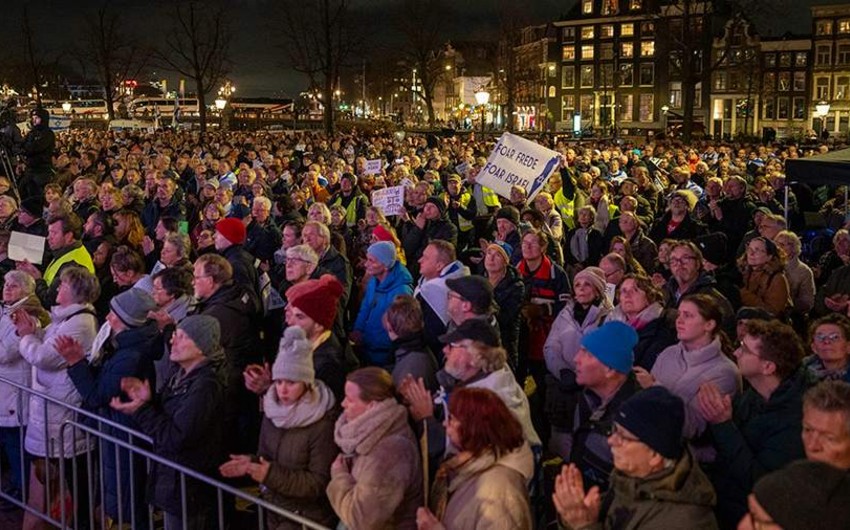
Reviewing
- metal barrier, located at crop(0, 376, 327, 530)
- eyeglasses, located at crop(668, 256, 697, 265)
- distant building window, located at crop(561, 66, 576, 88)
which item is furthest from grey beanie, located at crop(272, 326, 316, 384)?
distant building window, located at crop(561, 66, 576, 88)

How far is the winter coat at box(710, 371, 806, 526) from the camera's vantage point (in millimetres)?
4023

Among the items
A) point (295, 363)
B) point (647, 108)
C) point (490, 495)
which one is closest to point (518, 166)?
point (295, 363)

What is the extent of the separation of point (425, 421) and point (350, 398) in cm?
47

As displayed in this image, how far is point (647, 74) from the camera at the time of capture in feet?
276

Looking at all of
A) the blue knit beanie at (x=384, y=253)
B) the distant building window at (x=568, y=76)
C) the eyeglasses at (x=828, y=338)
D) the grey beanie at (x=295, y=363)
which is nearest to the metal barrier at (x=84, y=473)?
the grey beanie at (x=295, y=363)

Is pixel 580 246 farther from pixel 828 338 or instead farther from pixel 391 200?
pixel 828 338

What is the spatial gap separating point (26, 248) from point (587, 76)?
83538mm

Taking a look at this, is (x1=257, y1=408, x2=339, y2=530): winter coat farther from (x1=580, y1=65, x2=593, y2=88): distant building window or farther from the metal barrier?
(x1=580, y1=65, x2=593, y2=88): distant building window

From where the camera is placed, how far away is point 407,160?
760 inches

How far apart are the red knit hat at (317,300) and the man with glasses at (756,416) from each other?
223cm

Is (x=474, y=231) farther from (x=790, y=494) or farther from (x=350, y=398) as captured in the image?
(x=790, y=494)

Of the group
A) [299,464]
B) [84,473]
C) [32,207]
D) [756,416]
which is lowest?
[84,473]

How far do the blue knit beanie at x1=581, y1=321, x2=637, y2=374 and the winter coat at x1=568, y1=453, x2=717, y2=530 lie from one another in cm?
91

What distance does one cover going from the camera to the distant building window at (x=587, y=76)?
86500 millimetres
